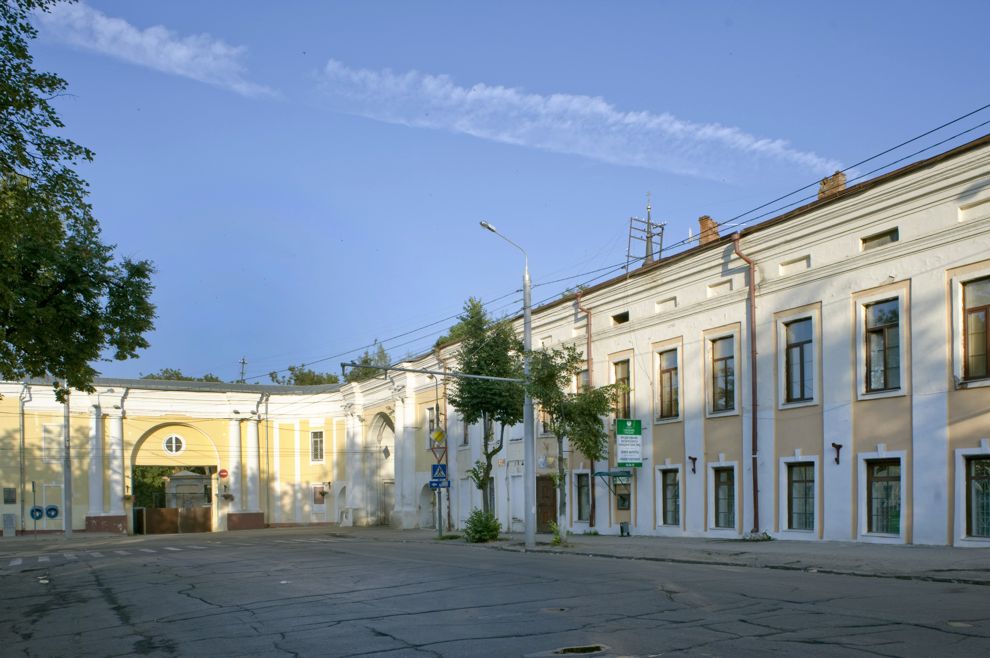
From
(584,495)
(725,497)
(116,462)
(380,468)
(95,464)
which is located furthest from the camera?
(380,468)

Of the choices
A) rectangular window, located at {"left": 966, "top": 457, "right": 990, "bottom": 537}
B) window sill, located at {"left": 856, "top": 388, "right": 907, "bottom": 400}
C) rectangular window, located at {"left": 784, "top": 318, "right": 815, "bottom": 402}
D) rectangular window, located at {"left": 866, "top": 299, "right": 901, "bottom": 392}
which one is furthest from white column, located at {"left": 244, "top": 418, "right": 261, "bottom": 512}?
rectangular window, located at {"left": 966, "top": 457, "right": 990, "bottom": 537}

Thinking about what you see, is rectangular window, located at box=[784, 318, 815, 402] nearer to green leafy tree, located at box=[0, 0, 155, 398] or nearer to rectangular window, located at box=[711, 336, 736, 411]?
rectangular window, located at box=[711, 336, 736, 411]

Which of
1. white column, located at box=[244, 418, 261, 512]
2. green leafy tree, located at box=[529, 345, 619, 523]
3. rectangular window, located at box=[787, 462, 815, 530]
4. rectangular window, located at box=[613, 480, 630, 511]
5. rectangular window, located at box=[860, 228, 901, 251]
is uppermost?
rectangular window, located at box=[860, 228, 901, 251]

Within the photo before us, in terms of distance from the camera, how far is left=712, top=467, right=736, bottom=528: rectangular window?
26.5 meters

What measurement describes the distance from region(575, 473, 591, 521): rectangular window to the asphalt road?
11.8 meters

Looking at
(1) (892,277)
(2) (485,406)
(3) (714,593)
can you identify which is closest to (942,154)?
(1) (892,277)

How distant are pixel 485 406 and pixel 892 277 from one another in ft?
53.4

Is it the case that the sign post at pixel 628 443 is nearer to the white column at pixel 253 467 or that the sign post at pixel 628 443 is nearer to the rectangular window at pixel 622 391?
the rectangular window at pixel 622 391

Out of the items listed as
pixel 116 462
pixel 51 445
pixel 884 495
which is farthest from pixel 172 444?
pixel 884 495

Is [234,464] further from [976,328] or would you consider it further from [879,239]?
[976,328]

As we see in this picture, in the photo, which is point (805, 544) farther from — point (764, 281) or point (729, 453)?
point (764, 281)

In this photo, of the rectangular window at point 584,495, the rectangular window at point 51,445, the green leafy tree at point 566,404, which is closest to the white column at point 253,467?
the rectangular window at point 51,445

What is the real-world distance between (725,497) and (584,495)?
24.4 ft

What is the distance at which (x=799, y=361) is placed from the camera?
24484 millimetres
